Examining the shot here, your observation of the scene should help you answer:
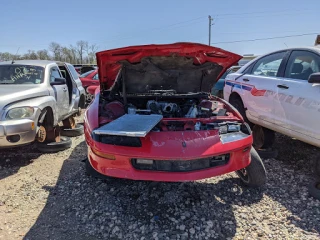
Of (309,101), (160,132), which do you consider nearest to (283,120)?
(309,101)

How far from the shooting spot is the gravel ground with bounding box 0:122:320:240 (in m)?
2.52

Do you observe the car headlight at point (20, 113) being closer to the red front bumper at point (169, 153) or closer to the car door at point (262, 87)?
the red front bumper at point (169, 153)

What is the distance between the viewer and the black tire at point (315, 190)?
10.2 feet

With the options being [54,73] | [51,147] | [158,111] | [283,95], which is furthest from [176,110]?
[54,73]

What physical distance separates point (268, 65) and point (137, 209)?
323 cm

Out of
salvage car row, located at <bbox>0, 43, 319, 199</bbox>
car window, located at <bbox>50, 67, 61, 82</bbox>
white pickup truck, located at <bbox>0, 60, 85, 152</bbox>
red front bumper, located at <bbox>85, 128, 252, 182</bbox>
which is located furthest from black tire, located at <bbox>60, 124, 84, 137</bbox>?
red front bumper, located at <bbox>85, 128, 252, 182</bbox>

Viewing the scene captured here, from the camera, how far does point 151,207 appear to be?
2902 millimetres

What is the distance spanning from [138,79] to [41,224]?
2170 millimetres

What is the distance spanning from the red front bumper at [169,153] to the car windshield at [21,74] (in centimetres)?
285

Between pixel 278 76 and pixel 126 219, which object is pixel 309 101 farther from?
pixel 126 219

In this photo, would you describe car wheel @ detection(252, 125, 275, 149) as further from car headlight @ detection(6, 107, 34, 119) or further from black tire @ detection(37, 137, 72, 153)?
car headlight @ detection(6, 107, 34, 119)

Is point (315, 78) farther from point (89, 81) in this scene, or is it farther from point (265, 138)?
point (89, 81)

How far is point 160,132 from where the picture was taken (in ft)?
9.18

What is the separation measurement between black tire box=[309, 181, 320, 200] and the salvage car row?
56cm
